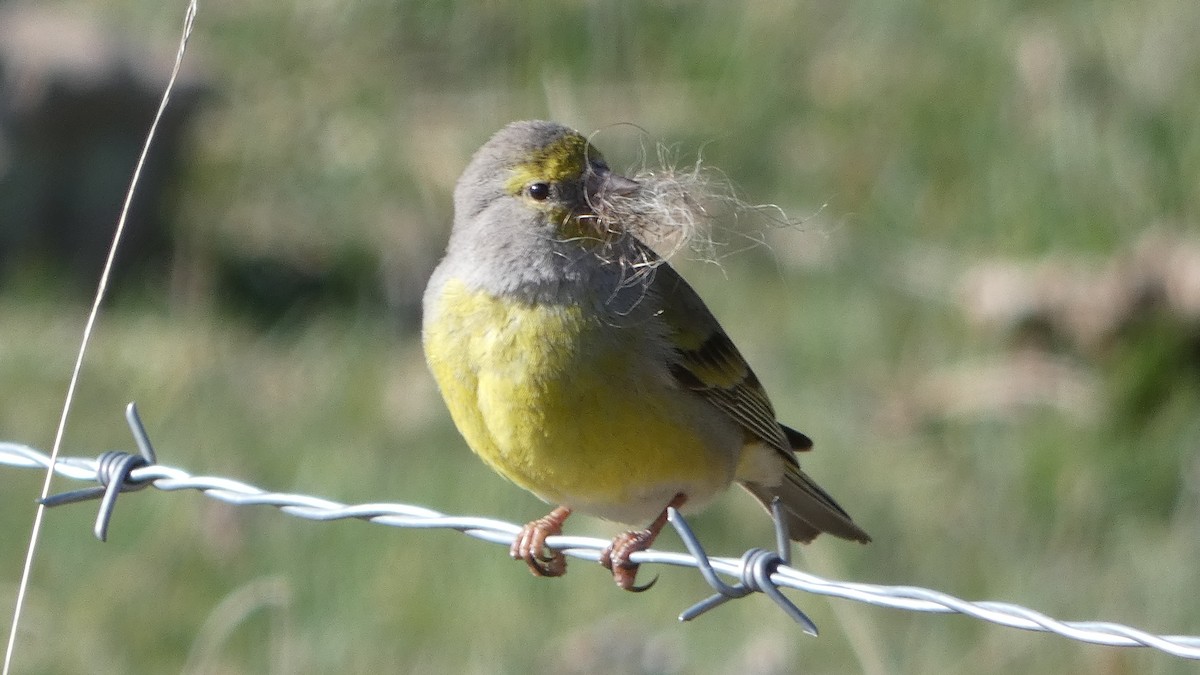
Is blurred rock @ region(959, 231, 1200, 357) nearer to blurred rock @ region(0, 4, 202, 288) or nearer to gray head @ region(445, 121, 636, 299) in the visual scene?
gray head @ region(445, 121, 636, 299)

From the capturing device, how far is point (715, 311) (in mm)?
8945

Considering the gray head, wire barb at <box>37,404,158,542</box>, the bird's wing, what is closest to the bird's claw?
the bird's wing

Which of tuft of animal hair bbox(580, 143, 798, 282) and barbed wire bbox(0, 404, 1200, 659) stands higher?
tuft of animal hair bbox(580, 143, 798, 282)

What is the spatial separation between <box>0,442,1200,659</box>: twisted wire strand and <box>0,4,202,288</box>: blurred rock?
19.4 ft

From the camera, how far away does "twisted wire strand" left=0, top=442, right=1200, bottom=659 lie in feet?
9.82

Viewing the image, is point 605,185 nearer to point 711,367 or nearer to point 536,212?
point 536,212

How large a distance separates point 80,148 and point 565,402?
6675 millimetres

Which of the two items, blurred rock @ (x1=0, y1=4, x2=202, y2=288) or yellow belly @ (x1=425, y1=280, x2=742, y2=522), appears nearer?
yellow belly @ (x1=425, y1=280, x2=742, y2=522)

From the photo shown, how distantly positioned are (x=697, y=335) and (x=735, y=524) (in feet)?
8.75

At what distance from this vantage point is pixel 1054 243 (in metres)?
8.76

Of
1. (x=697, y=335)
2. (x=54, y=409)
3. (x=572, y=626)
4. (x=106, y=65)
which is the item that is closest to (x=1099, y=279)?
(x=572, y=626)

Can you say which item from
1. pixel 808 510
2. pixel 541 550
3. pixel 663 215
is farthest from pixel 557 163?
pixel 808 510

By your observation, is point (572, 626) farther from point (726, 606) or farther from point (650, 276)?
point (650, 276)

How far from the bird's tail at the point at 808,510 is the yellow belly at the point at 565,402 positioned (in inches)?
23.2
